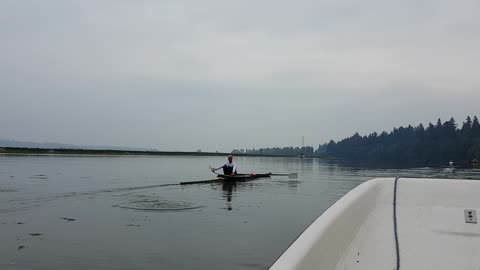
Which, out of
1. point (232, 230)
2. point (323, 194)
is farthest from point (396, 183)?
point (323, 194)

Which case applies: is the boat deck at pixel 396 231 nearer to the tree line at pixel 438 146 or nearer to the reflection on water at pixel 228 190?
the reflection on water at pixel 228 190

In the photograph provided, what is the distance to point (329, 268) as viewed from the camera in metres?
3.03

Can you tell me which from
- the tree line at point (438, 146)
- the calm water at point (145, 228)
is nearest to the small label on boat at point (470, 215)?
the calm water at point (145, 228)

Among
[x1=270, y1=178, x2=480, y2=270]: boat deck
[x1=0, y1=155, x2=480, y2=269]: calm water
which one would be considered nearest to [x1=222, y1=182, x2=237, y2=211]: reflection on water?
[x1=0, y1=155, x2=480, y2=269]: calm water

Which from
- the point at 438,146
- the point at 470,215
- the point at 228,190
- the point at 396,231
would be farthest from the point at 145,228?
the point at 438,146

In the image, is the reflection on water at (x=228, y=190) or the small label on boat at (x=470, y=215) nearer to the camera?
the small label on boat at (x=470, y=215)

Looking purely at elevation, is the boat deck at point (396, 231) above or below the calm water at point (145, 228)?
above

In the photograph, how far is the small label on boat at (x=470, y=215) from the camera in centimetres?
406

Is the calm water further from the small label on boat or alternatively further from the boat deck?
the small label on boat

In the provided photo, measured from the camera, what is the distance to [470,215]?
163 inches

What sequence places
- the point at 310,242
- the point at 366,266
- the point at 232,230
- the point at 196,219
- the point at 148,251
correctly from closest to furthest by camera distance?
1. the point at 310,242
2. the point at 366,266
3. the point at 148,251
4. the point at 232,230
5. the point at 196,219

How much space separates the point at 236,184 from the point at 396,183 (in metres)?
20.4

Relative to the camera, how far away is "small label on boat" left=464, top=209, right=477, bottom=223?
4062 mm

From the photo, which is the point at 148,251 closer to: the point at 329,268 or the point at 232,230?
the point at 232,230
